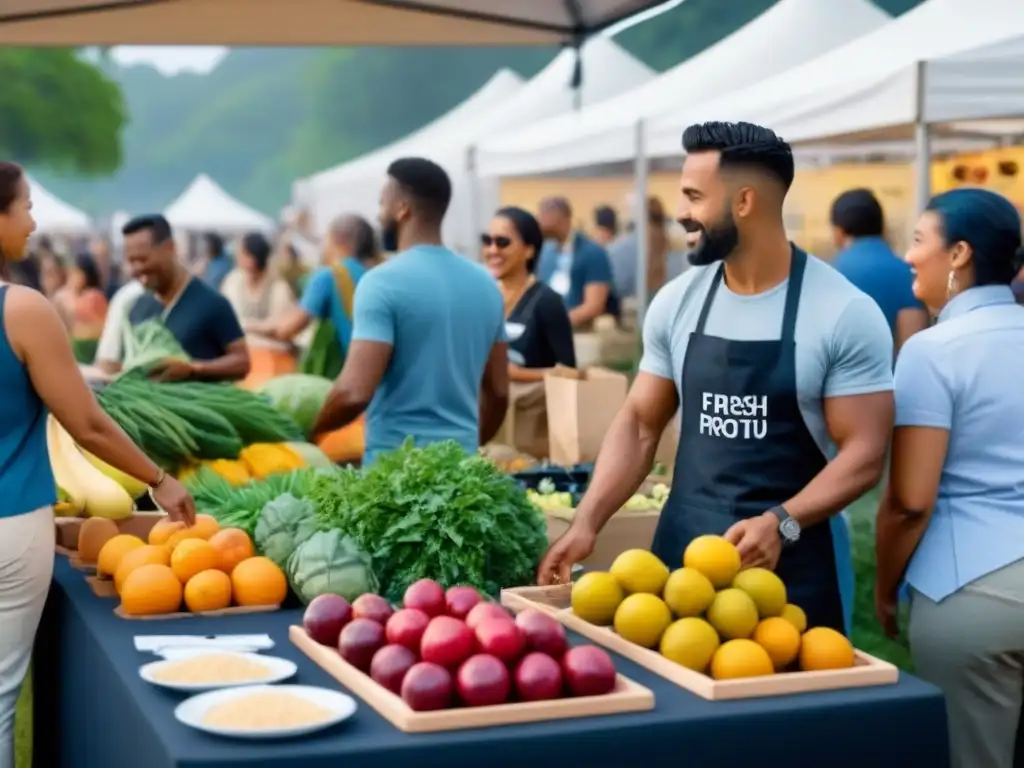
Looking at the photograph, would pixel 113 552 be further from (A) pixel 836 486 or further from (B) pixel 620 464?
(A) pixel 836 486

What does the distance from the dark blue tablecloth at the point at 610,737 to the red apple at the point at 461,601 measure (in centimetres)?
24

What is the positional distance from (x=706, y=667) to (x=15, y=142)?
181 ft

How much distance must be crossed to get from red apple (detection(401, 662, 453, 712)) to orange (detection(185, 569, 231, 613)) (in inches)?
38.7

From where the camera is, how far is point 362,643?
258 centimetres

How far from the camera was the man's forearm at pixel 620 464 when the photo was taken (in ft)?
11.0

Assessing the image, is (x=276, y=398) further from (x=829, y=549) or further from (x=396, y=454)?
(x=829, y=549)

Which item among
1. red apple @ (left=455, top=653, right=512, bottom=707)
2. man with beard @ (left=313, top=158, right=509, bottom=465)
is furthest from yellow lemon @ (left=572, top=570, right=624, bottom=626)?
man with beard @ (left=313, top=158, right=509, bottom=465)

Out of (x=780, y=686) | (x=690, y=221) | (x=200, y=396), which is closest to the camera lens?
(x=780, y=686)

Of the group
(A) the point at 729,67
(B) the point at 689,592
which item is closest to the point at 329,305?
(B) the point at 689,592

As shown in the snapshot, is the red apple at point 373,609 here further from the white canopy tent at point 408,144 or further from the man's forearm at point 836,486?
the white canopy tent at point 408,144

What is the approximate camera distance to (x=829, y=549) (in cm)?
320

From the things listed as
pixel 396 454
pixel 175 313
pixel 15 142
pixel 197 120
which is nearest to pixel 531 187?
pixel 175 313

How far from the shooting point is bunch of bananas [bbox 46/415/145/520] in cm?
397

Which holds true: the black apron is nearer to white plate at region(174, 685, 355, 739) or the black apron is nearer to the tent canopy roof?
white plate at region(174, 685, 355, 739)
